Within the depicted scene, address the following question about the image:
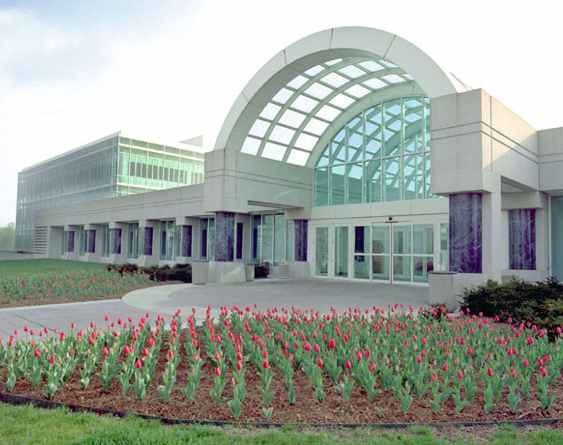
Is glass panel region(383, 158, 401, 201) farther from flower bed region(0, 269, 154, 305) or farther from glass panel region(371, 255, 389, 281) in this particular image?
flower bed region(0, 269, 154, 305)

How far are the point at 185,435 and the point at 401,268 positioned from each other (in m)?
17.9

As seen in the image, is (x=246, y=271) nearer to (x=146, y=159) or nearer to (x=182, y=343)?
(x=182, y=343)

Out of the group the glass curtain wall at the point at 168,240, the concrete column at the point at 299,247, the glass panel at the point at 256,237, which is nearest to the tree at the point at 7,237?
the glass curtain wall at the point at 168,240

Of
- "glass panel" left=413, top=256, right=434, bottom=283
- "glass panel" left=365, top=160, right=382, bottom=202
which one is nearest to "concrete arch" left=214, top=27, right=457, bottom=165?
"glass panel" left=365, top=160, right=382, bottom=202

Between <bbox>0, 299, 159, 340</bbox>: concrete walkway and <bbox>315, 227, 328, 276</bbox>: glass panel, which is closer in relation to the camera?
<bbox>0, 299, 159, 340</bbox>: concrete walkway

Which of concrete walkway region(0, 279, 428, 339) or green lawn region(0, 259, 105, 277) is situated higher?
green lawn region(0, 259, 105, 277)

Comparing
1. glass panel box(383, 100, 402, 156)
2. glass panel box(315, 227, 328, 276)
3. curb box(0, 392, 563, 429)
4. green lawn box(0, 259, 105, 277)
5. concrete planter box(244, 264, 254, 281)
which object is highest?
glass panel box(383, 100, 402, 156)

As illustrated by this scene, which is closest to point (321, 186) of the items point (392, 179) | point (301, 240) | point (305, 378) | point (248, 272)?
point (301, 240)

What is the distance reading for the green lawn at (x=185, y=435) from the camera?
3.81m

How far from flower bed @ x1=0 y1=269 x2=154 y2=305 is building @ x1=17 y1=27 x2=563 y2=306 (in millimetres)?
3868

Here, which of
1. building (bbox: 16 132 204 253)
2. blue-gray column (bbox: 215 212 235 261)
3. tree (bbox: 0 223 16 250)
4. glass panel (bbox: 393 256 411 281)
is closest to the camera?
glass panel (bbox: 393 256 411 281)

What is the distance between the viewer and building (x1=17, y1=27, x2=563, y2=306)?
528 inches

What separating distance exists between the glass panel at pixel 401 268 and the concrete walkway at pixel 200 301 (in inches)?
45.9

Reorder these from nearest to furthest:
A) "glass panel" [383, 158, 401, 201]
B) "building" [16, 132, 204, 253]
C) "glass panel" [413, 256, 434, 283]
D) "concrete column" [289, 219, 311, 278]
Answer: "glass panel" [413, 256, 434, 283]
"glass panel" [383, 158, 401, 201]
"concrete column" [289, 219, 311, 278]
"building" [16, 132, 204, 253]
